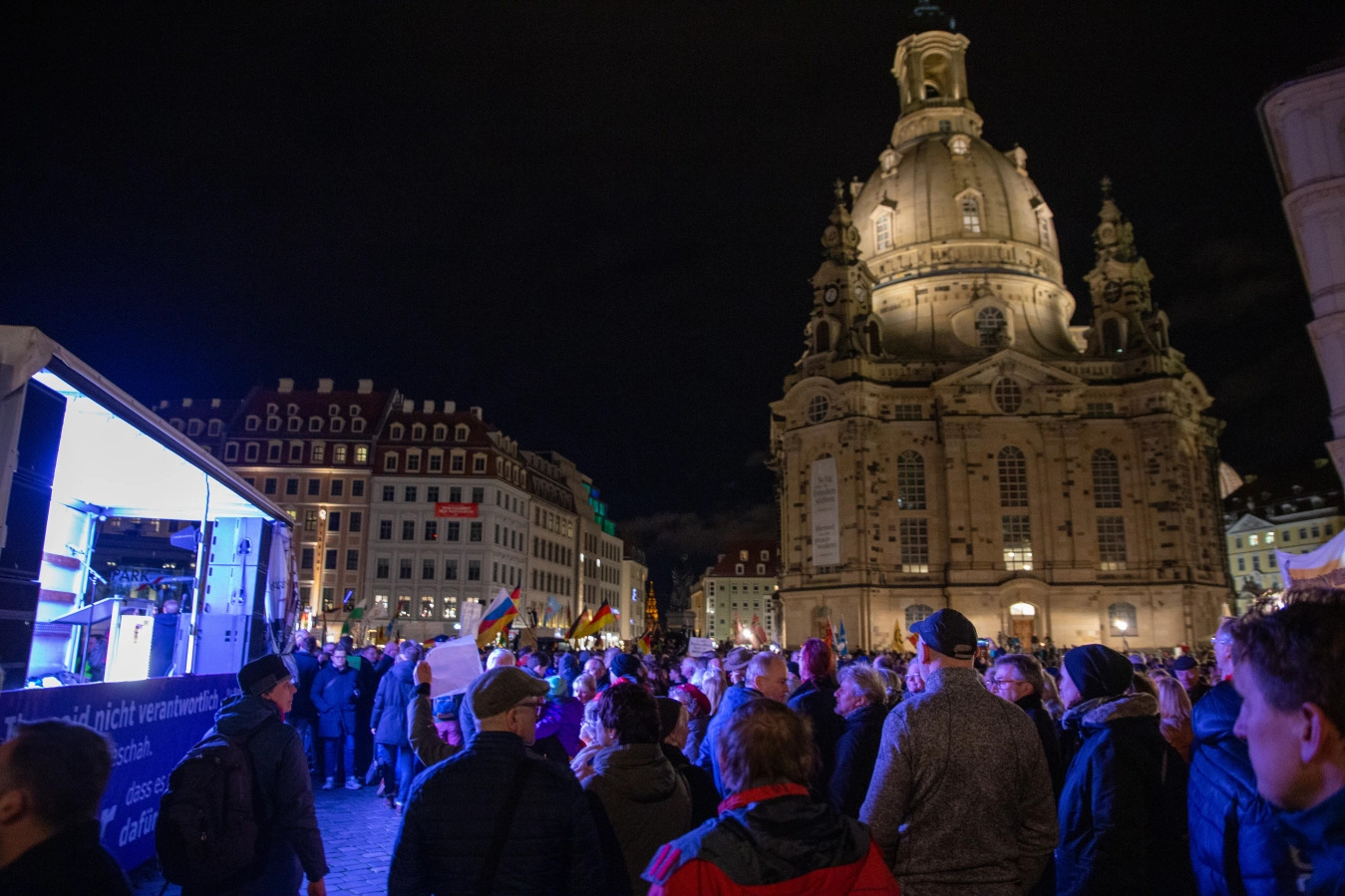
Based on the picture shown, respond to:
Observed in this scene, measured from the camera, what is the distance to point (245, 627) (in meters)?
12.8

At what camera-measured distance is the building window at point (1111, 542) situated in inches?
2052

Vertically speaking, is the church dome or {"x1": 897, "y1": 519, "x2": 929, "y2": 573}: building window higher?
the church dome

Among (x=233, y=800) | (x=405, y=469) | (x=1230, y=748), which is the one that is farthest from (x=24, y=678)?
(x=405, y=469)

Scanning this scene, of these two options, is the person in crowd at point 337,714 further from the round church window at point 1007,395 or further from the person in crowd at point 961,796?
the round church window at point 1007,395

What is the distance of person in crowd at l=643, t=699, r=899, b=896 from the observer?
2.89 m

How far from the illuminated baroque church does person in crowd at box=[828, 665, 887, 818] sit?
146ft

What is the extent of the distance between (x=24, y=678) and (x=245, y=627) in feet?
20.1

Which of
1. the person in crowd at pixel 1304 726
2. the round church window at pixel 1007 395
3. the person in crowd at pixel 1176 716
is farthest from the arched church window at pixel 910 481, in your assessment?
the person in crowd at pixel 1304 726

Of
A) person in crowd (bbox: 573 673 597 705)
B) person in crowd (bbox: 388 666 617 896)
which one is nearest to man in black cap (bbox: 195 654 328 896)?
person in crowd (bbox: 388 666 617 896)

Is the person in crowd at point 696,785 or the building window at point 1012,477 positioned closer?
the person in crowd at point 696,785

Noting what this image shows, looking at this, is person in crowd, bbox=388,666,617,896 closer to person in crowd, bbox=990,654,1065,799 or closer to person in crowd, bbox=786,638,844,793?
person in crowd, bbox=786,638,844,793

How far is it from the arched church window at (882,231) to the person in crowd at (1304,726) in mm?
65102

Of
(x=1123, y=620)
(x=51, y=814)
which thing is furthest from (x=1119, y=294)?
(x=51, y=814)

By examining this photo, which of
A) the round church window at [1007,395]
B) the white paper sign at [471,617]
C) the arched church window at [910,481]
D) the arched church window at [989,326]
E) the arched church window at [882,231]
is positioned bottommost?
the white paper sign at [471,617]
